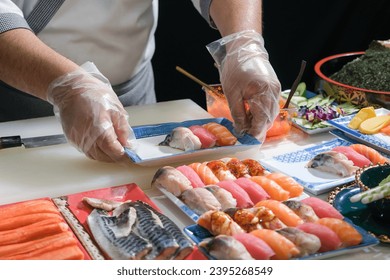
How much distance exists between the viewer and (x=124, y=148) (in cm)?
196

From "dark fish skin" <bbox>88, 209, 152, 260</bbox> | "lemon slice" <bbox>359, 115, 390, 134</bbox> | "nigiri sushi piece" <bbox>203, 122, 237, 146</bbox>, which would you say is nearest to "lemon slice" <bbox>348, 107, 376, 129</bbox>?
"lemon slice" <bbox>359, 115, 390, 134</bbox>

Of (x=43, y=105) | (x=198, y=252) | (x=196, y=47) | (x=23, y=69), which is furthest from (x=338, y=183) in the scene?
(x=196, y=47)

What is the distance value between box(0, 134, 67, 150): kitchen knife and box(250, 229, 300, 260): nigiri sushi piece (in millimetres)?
954

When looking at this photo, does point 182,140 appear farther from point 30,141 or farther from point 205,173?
point 30,141

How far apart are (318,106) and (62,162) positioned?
1005 mm

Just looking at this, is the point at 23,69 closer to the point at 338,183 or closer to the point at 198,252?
the point at 198,252

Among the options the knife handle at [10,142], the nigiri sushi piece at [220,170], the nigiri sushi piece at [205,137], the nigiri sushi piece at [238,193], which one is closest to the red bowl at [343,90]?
the nigiri sushi piece at [205,137]

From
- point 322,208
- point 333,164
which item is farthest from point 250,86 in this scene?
point 322,208

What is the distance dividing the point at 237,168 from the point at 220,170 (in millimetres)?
57

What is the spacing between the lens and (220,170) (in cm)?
187

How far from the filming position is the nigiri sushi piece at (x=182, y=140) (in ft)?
6.60

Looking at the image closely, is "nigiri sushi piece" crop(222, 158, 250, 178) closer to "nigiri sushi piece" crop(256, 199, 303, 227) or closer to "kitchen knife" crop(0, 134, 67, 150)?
"nigiri sushi piece" crop(256, 199, 303, 227)

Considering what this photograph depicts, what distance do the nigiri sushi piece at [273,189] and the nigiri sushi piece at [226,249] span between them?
0.32m

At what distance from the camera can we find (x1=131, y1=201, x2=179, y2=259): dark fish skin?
145cm
